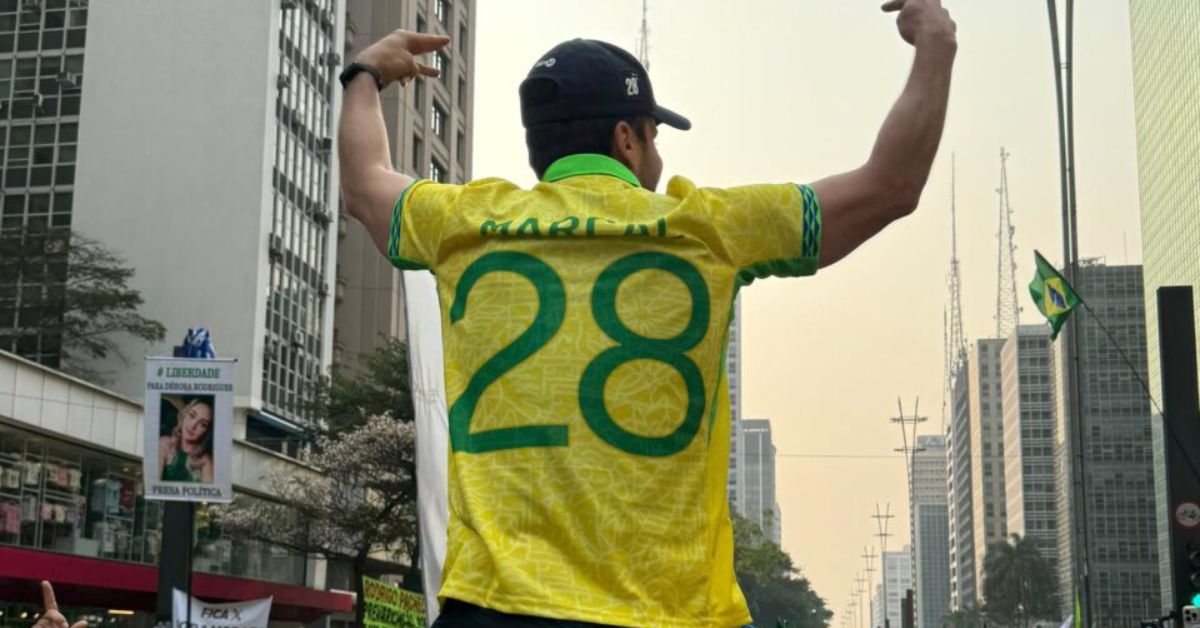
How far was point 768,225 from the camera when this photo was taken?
7.77 feet

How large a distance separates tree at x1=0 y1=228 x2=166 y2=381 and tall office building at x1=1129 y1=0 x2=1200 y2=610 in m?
73.3

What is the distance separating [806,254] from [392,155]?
2362 inches

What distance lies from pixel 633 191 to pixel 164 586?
17465 millimetres

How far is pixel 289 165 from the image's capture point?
51688 mm

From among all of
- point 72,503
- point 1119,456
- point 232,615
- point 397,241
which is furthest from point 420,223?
point 1119,456

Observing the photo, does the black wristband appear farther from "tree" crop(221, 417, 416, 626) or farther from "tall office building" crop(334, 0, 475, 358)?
"tall office building" crop(334, 0, 475, 358)

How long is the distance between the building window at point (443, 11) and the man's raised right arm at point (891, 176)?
67469 millimetres

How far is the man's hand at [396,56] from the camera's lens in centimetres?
295

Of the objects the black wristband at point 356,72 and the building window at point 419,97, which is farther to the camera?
the building window at point 419,97

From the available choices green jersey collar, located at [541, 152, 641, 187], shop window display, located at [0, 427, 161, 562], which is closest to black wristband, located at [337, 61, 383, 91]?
green jersey collar, located at [541, 152, 641, 187]

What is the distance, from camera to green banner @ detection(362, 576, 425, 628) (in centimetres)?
1551

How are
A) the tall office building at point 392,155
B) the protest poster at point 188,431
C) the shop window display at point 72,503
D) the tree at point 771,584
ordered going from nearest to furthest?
the protest poster at point 188,431 → the shop window display at point 72,503 → the tall office building at point 392,155 → the tree at point 771,584

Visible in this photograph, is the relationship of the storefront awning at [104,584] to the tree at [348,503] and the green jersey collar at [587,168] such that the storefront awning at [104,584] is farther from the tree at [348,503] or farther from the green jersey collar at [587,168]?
the green jersey collar at [587,168]

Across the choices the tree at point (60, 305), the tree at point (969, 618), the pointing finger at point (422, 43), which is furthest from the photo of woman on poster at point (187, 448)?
the tree at point (969, 618)
